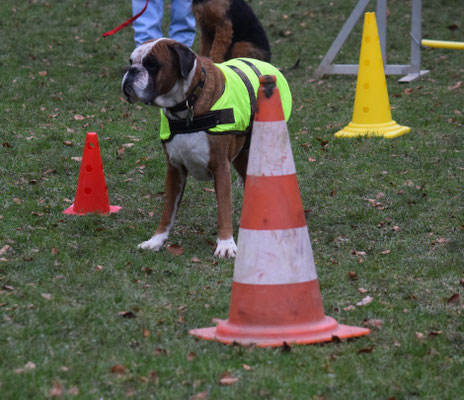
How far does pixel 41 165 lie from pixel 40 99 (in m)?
2.55

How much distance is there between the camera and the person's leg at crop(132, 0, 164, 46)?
24.3ft

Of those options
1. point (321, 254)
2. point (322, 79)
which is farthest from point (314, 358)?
point (322, 79)

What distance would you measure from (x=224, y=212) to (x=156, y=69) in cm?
105

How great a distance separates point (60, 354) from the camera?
322 centimetres

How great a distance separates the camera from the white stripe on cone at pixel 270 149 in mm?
3443

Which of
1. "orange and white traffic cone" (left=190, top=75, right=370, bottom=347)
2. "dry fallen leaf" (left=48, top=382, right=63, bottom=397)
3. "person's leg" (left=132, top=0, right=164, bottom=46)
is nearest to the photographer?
"dry fallen leaf" (left=48, top=382, right=63, bottom=397)

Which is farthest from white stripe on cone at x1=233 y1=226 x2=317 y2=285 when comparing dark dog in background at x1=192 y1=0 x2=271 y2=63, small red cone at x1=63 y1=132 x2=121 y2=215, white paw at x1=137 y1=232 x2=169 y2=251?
dark dog in background at x1=192 y1=0 x2=271 y2=63

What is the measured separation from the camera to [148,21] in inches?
293

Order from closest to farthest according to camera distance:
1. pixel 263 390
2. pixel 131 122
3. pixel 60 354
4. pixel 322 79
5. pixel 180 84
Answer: pixel 263 390
pixel 60 354
pixel 180 84
pixel 131 122
pixel 322 79

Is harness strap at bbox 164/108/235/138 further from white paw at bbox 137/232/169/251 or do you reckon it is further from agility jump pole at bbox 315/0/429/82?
agility jump pole at bbox 315/0/429/82

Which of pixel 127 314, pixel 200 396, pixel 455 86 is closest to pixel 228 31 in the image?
pixel 455 86

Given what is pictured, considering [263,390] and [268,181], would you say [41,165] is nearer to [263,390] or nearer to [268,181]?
[268,181]

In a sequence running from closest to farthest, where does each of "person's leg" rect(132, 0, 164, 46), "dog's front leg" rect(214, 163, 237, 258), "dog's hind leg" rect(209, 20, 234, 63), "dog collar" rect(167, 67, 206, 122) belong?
"dog collar" rect(167, 67, 206, 122)
"dog's front leg" rect(214, 163, 237, 258)
"dog's hind leg" rect(209, 20, 234, 63)
"person's leg" rect(132, 0, 164, 46)

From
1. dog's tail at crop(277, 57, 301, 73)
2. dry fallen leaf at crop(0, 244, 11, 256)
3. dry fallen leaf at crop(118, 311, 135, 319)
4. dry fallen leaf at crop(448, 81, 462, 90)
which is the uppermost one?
dry fallen leaf at crop(118, 311, 135, 319)
